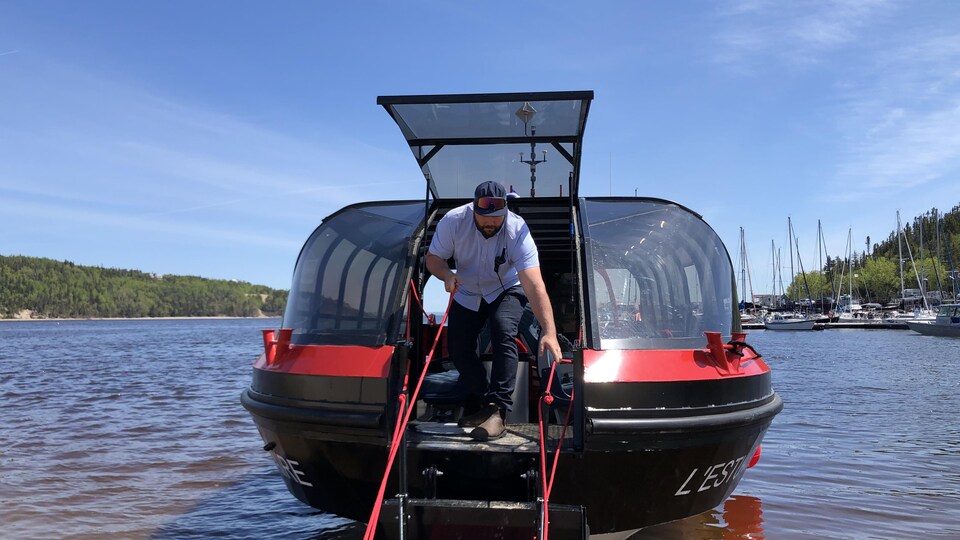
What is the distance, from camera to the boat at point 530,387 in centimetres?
382

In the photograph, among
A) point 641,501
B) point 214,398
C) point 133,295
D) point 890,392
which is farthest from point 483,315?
point 133,295

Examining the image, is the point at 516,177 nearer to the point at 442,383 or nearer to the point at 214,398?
the point at 442,383

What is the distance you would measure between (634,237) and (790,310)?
3366 inches

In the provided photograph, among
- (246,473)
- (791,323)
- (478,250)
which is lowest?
(246,473)

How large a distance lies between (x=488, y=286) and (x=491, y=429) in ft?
2.90

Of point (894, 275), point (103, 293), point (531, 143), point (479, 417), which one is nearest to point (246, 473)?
point (479, 417)

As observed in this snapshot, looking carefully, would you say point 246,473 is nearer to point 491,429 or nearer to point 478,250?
point 491,429

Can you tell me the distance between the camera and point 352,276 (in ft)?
16.4

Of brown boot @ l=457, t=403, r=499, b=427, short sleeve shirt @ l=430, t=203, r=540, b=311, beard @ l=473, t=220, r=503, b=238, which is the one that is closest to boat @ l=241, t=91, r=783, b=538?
brown boot @ l=457, t=403, r=499, b=427

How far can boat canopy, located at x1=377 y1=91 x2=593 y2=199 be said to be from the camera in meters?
5.14

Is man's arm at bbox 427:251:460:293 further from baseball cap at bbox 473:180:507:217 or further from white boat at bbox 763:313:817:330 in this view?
white boat at bbox 763:313:817:330

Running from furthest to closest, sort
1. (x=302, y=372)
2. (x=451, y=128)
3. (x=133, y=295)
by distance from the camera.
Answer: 1. (x=133, y=295)
2. (x=451, y=128)
3. (x=302, y=372)

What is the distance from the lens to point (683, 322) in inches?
182

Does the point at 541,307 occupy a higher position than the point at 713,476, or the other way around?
the point at 541,307
